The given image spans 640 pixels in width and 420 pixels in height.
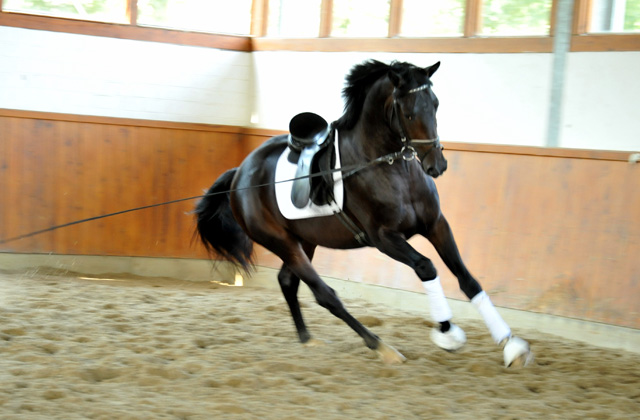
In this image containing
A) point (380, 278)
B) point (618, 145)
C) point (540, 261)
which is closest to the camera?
point (618, 145)

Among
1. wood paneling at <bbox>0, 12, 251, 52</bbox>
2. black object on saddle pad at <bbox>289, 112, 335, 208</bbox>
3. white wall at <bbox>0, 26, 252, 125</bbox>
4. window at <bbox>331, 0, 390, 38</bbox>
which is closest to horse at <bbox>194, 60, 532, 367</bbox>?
black object on saddle pad at <bbox>289, 112, 335, 208</bbox>

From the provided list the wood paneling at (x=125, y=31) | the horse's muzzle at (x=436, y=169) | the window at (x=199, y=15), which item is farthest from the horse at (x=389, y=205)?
the window at (x=199, y=15)

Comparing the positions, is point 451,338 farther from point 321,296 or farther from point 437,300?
point 321,296

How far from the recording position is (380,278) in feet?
22.0

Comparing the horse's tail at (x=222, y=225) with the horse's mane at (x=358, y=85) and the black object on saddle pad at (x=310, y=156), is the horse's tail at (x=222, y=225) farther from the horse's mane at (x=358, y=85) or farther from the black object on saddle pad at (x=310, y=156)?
the horse's mane at (x=358, y=85)

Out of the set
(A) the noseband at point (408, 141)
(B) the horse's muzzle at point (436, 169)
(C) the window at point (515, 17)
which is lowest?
(B) the horse's muzzle at point (436, 169)

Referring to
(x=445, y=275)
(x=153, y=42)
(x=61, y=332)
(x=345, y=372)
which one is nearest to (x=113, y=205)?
(x=153, y=42)

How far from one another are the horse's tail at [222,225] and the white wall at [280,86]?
1.96 m

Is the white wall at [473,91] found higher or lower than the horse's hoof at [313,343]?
higher

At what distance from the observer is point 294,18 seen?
25.5 ft

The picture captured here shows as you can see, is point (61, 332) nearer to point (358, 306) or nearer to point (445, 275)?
point (358, 306)

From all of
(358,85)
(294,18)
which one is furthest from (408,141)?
(294,18)

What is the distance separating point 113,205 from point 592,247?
4720 mm

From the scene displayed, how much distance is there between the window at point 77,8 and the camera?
7.20 m
